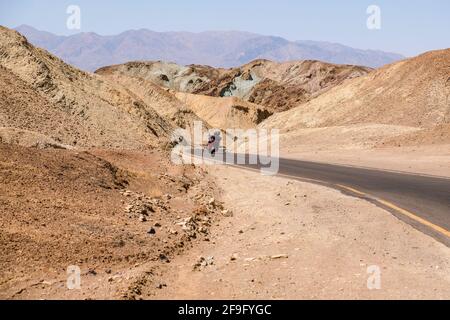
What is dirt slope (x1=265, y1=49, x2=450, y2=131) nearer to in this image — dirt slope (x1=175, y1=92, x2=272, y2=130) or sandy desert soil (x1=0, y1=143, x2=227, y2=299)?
dirt slope (x1=175, y1=92, x2=272, y2=130)

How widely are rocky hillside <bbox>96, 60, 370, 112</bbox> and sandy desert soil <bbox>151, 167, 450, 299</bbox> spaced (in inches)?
3094

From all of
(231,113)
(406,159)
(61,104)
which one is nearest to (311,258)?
(406,159)

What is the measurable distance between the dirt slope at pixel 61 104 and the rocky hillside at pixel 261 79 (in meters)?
56.6

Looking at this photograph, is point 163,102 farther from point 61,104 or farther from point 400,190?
point 400,190

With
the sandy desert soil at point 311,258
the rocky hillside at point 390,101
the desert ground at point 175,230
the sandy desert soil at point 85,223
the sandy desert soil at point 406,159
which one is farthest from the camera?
the rocky hillside at point 390,101

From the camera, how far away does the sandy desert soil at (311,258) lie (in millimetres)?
6016

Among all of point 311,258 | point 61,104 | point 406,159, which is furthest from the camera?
point 61,104

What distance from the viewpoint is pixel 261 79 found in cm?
11175

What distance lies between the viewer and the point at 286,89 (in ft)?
334

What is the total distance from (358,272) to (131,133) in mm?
21689

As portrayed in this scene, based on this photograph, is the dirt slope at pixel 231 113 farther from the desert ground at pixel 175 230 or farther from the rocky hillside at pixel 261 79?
the desert ground at pixel 175 230

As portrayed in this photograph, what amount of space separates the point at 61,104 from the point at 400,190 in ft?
61.8

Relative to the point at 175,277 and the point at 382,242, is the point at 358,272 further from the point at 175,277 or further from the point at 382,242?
the point at 175,277

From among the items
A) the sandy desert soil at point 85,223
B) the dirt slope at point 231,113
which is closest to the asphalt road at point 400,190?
the sandy desert soil at point 85,223
